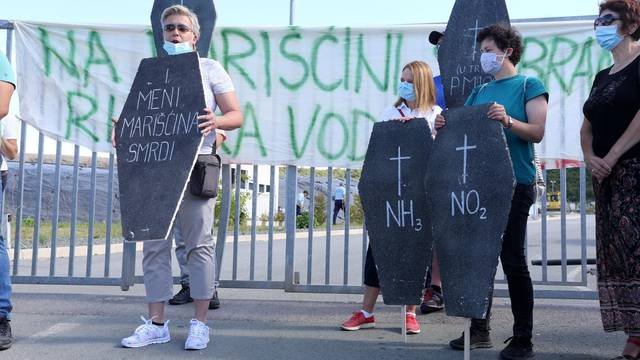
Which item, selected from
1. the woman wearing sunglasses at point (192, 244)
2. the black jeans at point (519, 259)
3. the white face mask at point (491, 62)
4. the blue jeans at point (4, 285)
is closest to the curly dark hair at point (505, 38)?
the white face mask at point (491, 62)

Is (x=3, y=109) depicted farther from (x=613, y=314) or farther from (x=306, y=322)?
(x=613, y=314)

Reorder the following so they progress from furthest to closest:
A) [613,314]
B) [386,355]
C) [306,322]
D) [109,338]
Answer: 1. [306,322]
2. [109,338]
3. [386,355]
4. [613,314]

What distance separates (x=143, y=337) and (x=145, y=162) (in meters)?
1.04

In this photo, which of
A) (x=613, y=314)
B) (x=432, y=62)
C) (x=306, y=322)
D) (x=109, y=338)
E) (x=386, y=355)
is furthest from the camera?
(x=432, y=62)

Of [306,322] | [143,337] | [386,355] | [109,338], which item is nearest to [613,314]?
[386,355]

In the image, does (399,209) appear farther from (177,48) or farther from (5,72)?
(5,72)

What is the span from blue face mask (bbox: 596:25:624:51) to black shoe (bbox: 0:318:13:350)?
3.78 metres

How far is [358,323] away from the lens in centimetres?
433

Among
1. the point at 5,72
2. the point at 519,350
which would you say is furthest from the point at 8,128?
the point at 519,350

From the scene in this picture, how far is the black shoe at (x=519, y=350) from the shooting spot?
3.54m

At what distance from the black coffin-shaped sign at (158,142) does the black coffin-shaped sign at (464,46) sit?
1804 mm

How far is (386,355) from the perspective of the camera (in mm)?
3682

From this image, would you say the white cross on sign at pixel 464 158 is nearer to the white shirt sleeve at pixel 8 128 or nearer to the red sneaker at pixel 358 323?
the red sneaker at pixel 358 323

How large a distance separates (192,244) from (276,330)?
983 mm
